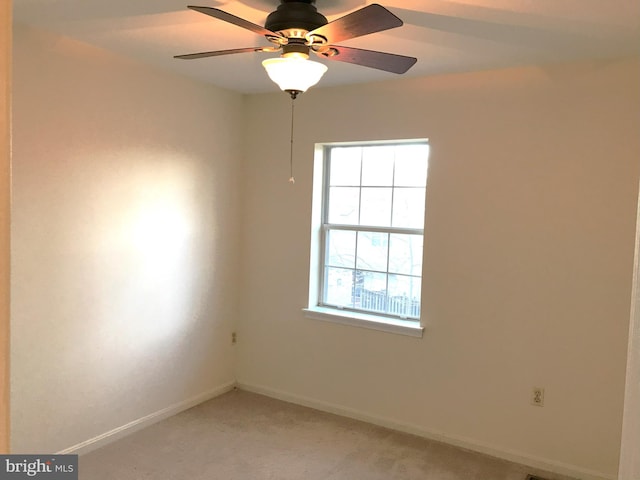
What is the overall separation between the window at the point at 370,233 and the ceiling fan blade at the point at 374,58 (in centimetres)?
134

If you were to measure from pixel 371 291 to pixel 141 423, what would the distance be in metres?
1.84

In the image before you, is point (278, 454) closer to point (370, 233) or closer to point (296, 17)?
point (370, 233)

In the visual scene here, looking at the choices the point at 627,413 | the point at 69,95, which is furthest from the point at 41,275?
the point at 627,413

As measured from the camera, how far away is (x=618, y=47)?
261 centimetres

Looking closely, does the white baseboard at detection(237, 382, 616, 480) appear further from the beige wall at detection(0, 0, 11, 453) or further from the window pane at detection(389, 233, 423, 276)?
the beige wall at detection(0, 0, 11, 453)

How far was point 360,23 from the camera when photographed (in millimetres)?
1749

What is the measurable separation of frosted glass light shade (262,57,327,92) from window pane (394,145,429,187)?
1.60 meters

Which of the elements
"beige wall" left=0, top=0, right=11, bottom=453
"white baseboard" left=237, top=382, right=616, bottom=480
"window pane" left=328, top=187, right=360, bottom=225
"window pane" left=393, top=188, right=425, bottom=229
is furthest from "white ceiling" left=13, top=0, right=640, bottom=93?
"white baseboard" left=237, top=382, right=616, bottom=480

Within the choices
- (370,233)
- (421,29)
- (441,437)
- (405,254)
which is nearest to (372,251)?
(370,233)

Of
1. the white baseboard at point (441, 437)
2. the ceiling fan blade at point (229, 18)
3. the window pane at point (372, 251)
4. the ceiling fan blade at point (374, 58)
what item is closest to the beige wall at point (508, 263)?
the white baseboard at point (441, 437)

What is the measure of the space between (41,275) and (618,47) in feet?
10.8

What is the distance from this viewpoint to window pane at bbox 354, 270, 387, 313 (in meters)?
3.72

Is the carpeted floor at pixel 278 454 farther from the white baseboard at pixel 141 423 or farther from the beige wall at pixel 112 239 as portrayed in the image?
the beige wall at pixel 112 239

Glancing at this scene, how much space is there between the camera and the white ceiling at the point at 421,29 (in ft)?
7.14
